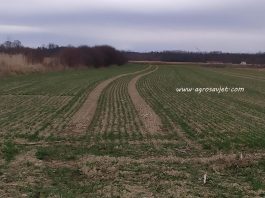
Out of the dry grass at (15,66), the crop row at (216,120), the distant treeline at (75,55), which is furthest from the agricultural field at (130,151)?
the distant treeline at (75,55)

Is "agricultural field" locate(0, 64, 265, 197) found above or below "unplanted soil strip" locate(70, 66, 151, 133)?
above

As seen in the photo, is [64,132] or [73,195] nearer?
[73,195]

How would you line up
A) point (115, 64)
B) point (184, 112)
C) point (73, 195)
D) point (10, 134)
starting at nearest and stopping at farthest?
point (73, 195), point (10, 134), point (184, 112), point (115, 64)

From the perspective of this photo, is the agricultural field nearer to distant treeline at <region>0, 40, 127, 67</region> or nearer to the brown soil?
the brown soil

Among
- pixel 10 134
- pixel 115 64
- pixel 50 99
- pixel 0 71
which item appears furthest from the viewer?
pixel 115 64

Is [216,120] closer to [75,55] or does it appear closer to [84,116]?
[84,116]

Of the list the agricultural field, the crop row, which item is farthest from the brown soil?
the crop row

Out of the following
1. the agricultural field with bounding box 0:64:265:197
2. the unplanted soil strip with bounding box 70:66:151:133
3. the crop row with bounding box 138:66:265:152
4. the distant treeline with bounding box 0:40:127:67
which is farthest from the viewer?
the distant treeline with bounding box 0:40:127:67

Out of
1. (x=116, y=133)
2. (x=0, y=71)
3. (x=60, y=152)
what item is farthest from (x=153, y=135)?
(x=0, y=71)

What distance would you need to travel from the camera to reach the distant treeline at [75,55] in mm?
80512

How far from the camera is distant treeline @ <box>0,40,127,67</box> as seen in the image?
8051 cm

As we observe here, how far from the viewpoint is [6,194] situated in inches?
344

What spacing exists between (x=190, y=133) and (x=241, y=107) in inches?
443

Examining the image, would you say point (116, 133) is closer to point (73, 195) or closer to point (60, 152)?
point (60, 152)
